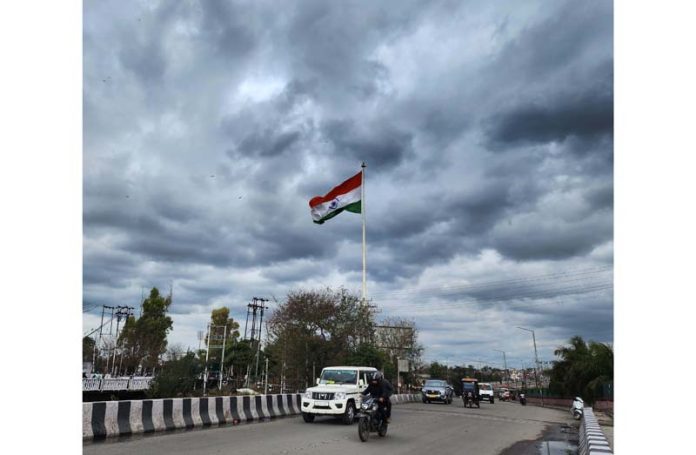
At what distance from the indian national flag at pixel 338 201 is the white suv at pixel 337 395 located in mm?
14949

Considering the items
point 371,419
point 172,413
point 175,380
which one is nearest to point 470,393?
point 175,380

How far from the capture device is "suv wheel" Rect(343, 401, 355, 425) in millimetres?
17095

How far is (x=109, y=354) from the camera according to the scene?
2936 inches

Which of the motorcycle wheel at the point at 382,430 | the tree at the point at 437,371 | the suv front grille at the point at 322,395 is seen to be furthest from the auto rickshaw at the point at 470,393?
the tree at the point at 437,371

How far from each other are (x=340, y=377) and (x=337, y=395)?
1.33 m

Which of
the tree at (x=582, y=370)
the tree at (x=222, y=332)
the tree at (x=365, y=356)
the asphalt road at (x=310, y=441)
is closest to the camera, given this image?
the asphalt road at (x=310, y=441)

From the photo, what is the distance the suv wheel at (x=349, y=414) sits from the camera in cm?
1710

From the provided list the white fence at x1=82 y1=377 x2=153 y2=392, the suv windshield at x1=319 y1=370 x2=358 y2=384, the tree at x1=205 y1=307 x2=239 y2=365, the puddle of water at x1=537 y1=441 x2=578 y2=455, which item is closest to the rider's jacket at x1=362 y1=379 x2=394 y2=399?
the suv windshield at x1=319 y1=370 x2=358 y2=384

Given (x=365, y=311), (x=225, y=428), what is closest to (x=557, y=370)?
(x=365, y=311)

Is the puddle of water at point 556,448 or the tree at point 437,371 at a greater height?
the puddle of water at point 556,448

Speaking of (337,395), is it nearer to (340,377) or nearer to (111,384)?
(340,377)

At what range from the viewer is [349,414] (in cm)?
1719

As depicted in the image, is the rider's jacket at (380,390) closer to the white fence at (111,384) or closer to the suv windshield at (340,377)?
the suv windshield at (340,377)

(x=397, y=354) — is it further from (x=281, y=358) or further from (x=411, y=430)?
(x=411, y=430)
